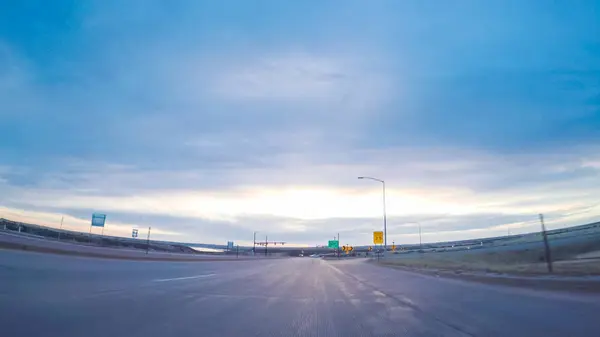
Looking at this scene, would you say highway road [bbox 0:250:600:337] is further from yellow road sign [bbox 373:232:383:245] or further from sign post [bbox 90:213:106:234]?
yellow road sign [bbox 373:232:383:245]

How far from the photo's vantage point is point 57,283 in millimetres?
11609

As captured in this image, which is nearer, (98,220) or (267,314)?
(267,314)

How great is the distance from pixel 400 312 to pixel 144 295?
259 inches

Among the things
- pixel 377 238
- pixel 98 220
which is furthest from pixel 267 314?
pixel 377 238

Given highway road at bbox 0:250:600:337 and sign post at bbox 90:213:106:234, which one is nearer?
highway road at bbox 0:250:600:337

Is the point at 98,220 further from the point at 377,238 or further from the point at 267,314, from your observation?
the point at 267,314

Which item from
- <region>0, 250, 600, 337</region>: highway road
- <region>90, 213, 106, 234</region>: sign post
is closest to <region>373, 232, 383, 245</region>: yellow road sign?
<region>90, 213, 106, 234</region>: sign post

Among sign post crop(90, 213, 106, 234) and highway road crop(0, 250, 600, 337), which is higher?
sign post crop(90, 213, 106, 234)

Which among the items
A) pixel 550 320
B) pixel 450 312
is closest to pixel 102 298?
pixel 450 312

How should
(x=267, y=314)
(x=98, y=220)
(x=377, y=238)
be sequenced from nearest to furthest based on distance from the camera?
1. (x=267, y=314)
2. (x=98, y=220)
3. (x=377, y=238)

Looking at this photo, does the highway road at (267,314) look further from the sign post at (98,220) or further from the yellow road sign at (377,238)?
the yellow road sign at (377,238)

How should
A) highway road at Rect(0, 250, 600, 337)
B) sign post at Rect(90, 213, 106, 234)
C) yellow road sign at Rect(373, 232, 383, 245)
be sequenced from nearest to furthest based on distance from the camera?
highway road at Rect(0, 250, 600, 337), sign post at Rect(90, 213, 106, 234), yellow road sign at Rect(373, 232, 383, 245)

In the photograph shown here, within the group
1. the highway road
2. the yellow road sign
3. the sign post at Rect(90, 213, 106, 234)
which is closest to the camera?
the highway road

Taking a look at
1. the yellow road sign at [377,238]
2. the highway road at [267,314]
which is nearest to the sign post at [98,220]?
the yellow road sign at [377,238]
